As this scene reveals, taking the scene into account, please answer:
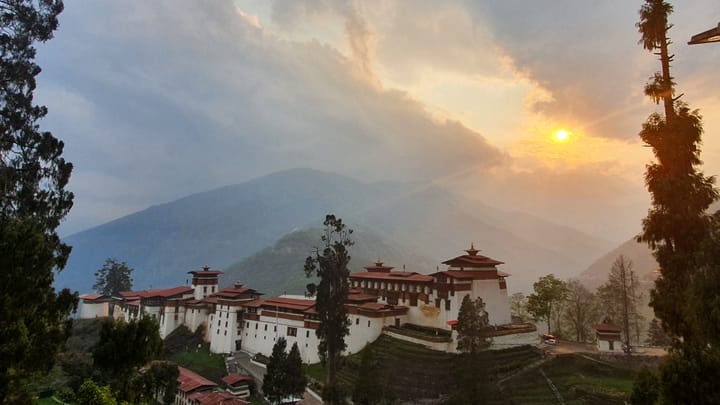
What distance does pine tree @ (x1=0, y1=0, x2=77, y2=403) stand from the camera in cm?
1422

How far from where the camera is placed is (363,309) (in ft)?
153

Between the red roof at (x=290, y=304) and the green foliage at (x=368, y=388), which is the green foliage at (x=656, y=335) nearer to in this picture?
the green foliage at (x=368, y=388)

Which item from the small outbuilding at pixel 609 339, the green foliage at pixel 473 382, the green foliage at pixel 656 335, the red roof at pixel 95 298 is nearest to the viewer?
the green foliage at pixel 473 382

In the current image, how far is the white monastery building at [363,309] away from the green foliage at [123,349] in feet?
67.2

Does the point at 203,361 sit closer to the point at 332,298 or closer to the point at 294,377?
the point at 294,377

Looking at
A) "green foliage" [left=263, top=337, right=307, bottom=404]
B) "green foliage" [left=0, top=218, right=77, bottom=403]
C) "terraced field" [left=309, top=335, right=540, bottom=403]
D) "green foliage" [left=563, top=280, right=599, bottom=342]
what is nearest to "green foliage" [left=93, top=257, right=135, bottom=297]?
"terraced field" [left=309, top=335, right=540, bottom=403]

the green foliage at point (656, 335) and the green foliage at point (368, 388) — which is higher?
the green foliage at point (656, 335)

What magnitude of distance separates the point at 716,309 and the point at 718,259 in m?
2.14

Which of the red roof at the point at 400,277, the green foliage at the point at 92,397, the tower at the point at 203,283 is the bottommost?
the green foliage at the point at 92,397

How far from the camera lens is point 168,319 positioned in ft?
210

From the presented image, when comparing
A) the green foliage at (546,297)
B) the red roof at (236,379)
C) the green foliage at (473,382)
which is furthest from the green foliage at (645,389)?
the red roof at (236,379)

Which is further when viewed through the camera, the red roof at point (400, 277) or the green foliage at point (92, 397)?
the red roof at point (400, 277)

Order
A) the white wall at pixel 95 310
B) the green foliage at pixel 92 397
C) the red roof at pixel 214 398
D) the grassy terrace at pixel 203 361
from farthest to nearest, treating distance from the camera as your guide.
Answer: the white wall at pixel 95 310, the grassy terrace at pixel 203 361, the red roof at pixel 214 398, the green foliage at pixel 92 397

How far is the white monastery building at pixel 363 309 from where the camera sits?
43938 mm
